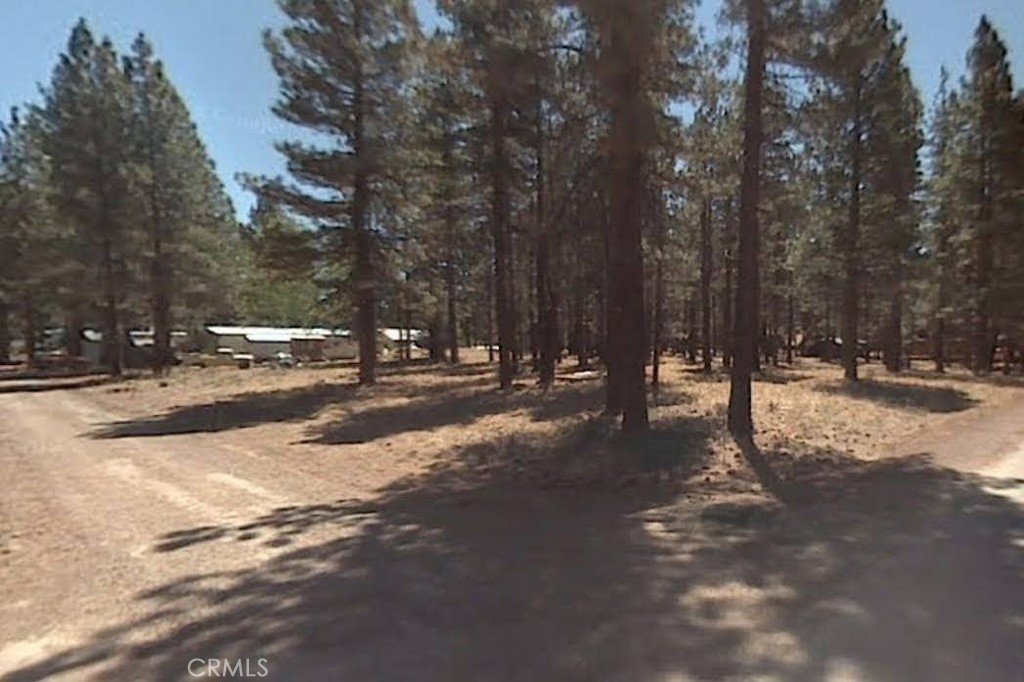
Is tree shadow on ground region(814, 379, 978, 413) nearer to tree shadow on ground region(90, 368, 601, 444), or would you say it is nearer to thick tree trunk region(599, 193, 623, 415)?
tree shadow on ground region(90, 368, 601, 444)

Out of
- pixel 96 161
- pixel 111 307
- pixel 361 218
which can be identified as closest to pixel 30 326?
pixel 111 307

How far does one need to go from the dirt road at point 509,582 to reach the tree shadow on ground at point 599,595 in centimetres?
2

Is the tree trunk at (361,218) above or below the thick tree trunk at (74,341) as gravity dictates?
above

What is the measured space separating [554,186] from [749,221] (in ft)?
18.1

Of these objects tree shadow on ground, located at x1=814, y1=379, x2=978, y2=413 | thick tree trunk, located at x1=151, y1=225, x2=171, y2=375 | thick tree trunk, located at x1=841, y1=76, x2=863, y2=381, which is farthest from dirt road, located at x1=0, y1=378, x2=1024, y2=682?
thick tree trunk, located at x1=151, y1=225, x2=171, y2=375

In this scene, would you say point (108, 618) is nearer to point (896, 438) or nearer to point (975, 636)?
point (975, 636)

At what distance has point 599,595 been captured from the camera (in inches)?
224

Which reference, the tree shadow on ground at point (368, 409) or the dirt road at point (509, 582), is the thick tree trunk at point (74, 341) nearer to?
the tree shadow on ground at point (368, 409)

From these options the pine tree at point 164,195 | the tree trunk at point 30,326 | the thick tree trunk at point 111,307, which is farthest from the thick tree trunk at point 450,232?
the tree trunk at point 30,326

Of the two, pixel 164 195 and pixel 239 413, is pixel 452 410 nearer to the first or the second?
pixel 239 413

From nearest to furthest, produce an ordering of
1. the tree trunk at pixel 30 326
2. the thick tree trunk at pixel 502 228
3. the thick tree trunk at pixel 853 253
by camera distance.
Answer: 1. the thick tree trunk at pixel 502 228
2. the thick tree trunk at pixel 853 253
3. the tree trunk at pixel 30 326

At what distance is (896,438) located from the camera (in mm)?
14258

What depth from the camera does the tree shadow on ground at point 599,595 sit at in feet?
14.9

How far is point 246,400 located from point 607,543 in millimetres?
18083
